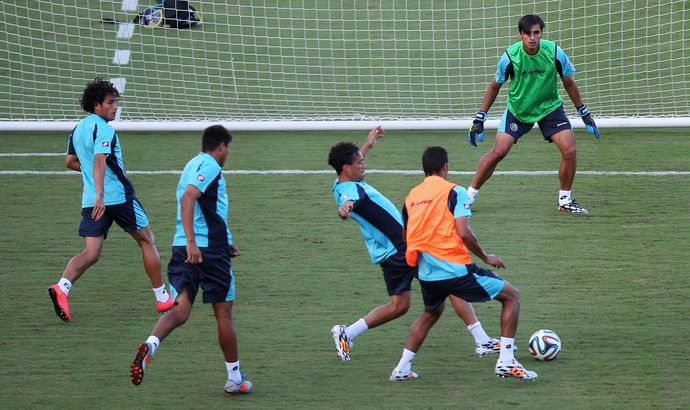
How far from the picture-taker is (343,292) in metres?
8.58

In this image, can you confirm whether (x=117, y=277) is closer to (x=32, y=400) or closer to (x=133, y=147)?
(x=32, y=400)

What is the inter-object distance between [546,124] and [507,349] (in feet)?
14.2

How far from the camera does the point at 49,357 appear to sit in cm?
736

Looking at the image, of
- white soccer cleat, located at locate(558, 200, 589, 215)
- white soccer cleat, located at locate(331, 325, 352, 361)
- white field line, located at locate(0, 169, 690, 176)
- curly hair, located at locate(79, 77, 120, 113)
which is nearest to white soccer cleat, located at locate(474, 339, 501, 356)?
white soccer cleat, located at locate(331, 325, 352, 361)

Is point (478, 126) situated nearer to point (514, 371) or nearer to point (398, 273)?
point (398, 273)

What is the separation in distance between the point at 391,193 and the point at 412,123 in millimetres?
2321

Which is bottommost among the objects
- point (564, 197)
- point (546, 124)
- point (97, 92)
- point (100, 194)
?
point (564, 197)

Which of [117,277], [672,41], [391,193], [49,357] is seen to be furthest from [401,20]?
[49,357]

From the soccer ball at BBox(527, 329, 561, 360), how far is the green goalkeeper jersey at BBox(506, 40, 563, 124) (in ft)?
12.6

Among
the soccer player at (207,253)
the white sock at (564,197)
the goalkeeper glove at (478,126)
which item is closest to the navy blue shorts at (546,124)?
the goalkeeper glove at (478,126)

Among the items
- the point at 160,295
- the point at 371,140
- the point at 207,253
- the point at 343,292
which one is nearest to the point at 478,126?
the point at 343,292

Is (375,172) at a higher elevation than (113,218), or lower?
lower

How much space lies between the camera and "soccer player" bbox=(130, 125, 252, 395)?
21.2 feet

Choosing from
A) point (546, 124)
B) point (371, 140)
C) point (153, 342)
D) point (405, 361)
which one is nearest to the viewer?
point (153, 342)
